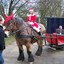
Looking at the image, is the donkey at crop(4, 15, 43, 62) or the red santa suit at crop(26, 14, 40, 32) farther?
the red santa suit at crop(26, 14, 40, 32)

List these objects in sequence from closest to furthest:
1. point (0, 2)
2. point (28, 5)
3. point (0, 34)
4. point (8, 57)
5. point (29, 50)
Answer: point (0, 34)
point (29, 50)
point (8, 57)
point (0, 2)
point (28, 5)

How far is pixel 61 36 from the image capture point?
11.3 meters

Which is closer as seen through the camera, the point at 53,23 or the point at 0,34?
the point at 0,34

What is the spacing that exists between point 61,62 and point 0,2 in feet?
51.1

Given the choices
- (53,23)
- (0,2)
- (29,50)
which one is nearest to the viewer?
(29,50)

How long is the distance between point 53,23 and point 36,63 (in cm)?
423

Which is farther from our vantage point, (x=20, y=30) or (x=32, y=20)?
(x=32, y=20)

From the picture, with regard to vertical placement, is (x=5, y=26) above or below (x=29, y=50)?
above

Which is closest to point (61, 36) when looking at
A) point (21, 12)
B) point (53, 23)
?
point (53, 23)

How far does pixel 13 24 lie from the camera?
29.2ft

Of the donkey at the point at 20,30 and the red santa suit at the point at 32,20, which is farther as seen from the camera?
the red santa suit at the point at 32,20

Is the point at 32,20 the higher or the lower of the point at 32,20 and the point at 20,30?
the higher

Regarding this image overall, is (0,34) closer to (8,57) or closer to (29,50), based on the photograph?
(29,50)

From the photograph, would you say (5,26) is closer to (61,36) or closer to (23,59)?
(23,59)
